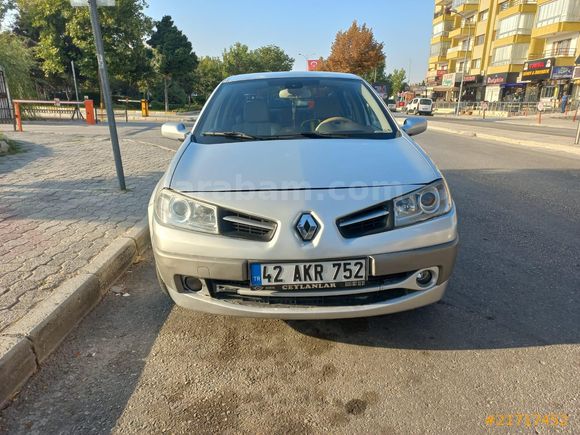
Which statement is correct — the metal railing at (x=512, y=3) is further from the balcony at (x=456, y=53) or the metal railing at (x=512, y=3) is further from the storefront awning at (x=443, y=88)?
the storefront awning at (x=443, y=88)

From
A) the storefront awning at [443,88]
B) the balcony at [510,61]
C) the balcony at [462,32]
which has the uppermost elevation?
the balcony at [462,32]

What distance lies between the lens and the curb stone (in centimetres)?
213

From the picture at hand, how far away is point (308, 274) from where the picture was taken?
2137 millimetres

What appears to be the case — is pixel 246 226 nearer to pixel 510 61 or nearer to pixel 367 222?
pixel 367 222

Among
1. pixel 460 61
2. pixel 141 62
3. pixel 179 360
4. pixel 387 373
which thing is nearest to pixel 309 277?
pixel 387 373

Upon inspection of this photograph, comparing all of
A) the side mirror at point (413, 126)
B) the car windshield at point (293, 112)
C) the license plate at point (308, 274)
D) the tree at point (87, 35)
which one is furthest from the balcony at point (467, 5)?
the license plate at point (308, 274)

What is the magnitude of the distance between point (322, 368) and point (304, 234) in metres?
0.78

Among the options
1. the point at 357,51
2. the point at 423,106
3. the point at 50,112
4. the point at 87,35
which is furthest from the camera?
the point at 357,51

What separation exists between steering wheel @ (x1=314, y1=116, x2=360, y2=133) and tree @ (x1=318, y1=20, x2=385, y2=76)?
49.3 metres

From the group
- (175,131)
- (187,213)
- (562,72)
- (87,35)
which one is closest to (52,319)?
(187,213)

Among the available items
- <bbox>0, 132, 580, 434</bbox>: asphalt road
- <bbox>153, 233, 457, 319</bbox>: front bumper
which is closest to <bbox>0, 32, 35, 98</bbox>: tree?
<bbox>0, 132, 580, 434</bbox>: asphalt road

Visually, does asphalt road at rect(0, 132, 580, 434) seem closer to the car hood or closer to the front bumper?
the front bumper

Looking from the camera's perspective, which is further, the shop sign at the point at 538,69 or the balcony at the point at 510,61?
the balcony at the point at 510,61

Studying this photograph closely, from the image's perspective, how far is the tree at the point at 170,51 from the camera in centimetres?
3656
